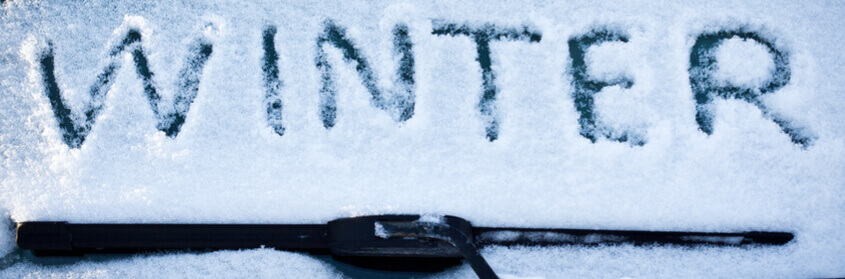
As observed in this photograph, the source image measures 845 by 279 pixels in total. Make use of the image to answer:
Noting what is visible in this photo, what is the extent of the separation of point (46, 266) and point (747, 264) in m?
0.96

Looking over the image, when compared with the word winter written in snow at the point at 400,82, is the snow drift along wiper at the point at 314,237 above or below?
below

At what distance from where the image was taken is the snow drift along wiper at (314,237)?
650mm

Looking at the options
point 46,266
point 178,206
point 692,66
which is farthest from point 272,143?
point 692,66

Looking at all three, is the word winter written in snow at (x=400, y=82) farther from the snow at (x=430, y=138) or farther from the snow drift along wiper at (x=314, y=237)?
the snow drift along wiper at (x=314, y=237)

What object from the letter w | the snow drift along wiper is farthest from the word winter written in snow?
the snow drift along wiper

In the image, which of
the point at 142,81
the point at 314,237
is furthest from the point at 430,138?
the point at 142,81

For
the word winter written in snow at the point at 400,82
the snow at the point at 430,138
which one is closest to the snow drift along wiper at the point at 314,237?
the snow at the point at 430,138

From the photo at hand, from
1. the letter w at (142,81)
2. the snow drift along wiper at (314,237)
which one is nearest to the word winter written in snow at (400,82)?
the letter w at (142,81)

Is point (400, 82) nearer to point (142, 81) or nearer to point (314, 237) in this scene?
point (314, 237)

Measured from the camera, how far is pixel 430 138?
715 mm

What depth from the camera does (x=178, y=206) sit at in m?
0.70

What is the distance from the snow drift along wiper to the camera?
0.65 m

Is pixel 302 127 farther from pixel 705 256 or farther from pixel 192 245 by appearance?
pixel 705 256

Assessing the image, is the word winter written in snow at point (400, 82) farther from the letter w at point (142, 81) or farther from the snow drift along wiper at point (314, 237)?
the snow drift along wiper at point (314, 237)
